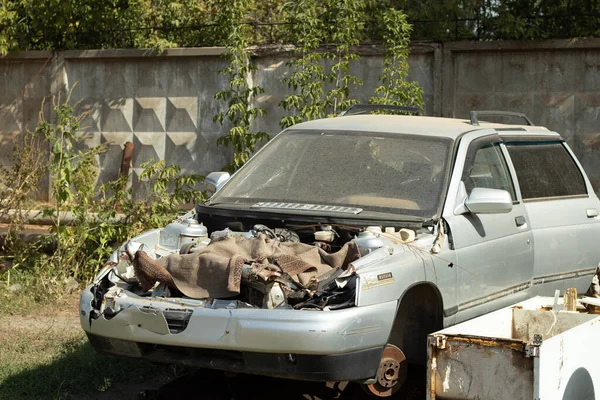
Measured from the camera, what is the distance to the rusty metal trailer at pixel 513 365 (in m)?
4.76

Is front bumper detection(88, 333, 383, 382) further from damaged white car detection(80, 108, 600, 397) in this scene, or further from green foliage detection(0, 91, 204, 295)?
green foliage detection(0, 91, 204, 295)

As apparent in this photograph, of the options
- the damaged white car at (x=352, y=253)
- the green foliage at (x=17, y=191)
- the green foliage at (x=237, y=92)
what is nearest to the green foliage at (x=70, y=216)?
the green foliage at (x=17, y=191)

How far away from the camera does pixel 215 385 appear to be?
6152 mm

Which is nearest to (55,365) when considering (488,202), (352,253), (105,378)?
(105,378)

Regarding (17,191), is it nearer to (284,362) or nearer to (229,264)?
(229,264)

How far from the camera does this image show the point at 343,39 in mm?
10070

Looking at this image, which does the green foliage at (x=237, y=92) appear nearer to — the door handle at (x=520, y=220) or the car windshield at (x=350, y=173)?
the car windshield at (x=350, y=173)

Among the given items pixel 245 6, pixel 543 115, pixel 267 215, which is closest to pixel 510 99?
pixel 543 115

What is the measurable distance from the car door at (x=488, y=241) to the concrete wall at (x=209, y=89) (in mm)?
4015

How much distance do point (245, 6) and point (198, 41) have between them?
2.06m

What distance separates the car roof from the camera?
21.7 ft

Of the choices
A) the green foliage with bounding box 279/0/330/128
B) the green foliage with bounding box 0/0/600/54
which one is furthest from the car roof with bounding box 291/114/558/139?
the green foliage with bounding box 0/0/600/54

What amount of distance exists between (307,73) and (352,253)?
469 centimetres

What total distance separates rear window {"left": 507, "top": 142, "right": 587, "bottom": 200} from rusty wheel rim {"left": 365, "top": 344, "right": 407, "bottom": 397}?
2.01 meters
